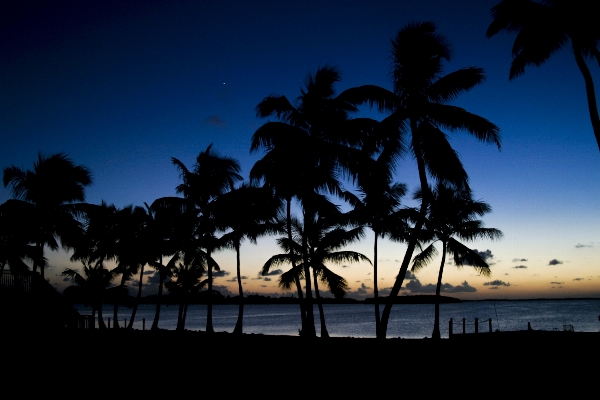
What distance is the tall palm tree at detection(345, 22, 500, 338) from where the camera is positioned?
16.0m

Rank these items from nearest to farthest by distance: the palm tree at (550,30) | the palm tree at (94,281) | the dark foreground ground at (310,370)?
the dark foreground ground at (310,370), the palm tree at (550,30), the palm tree at (94,281)

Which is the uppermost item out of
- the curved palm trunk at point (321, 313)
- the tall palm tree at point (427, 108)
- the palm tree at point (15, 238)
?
the tall palm tree at point (427, 108)

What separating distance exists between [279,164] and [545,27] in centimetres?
1195

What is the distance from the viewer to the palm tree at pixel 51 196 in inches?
972

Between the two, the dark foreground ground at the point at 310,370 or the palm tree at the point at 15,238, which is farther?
the palm tree at the point at 15,238

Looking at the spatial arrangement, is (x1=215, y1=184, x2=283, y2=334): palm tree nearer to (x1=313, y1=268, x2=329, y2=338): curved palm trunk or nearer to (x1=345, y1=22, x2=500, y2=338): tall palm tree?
(x1=313, y1=268, x2=329, y2=338): curved palm trunk

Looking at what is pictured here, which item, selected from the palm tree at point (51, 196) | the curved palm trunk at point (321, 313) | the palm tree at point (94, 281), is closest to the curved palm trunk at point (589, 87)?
the curved palm trunk at point (321, 313)

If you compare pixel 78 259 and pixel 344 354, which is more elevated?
pixel 78 259

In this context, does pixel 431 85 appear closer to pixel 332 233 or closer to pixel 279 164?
pixel 279 164

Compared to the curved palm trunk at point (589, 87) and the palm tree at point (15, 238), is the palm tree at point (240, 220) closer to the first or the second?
the palm tree at point (15, 238)

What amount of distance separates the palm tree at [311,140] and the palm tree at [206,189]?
27.6ft

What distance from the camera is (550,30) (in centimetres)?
1493

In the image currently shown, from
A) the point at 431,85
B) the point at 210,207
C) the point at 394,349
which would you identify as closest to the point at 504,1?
the point at 431,85

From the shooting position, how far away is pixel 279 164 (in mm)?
21328
